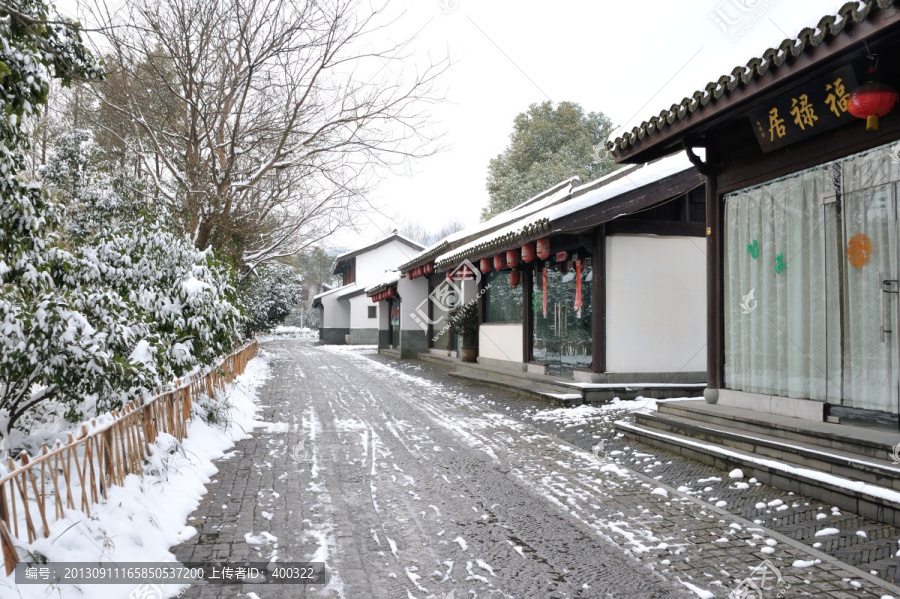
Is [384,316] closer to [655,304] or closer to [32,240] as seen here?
[655,304]

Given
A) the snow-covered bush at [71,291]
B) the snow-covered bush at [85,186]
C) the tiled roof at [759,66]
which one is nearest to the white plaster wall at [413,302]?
the snow-covered bush at [85,186]

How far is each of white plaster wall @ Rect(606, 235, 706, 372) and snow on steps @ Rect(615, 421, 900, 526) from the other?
3754mm

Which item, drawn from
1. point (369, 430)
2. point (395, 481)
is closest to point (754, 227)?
point (395, 481)

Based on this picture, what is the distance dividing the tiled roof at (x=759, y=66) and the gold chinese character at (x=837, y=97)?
25.4 inches

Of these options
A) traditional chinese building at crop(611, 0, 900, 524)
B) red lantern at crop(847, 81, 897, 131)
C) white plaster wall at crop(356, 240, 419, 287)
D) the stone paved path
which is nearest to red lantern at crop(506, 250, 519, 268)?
traditional chinese building at crop(611, 0, 900, 524)

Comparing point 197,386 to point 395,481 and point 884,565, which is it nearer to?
point 395,481

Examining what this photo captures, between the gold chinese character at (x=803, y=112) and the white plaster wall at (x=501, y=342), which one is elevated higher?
the gold chinese character at (x=803, y=112)

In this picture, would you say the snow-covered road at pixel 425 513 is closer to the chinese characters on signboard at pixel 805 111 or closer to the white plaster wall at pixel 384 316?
the chinese characters on signboard at pixel 805 111

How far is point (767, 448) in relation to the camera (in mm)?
5668

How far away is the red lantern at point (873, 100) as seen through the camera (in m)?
4.86

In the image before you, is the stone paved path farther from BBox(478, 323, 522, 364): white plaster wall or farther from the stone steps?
BBox(478, 323, 522, 364): white plaster wall

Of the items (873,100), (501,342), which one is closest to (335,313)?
(501,342)

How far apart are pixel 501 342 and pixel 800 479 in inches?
405

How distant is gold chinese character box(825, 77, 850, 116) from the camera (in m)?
5.26
